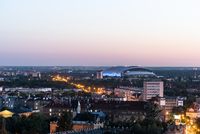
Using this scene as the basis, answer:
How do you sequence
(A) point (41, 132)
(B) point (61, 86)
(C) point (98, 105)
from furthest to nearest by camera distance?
(B) point (61, 86)
(C) point (98, 105)
(A) point (41, 132)

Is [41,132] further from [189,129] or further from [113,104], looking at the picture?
[113,104]

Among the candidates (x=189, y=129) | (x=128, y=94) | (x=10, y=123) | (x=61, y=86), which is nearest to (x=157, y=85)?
(x=128, y=94)

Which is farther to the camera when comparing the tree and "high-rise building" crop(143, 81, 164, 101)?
"high-rise building" crop(143, 81, 164, 101)

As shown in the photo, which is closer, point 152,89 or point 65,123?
point 65,123

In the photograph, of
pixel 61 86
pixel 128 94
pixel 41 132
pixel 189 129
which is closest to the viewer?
pixel 41 132

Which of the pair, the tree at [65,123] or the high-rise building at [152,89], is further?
the high-rise building at [152,89]

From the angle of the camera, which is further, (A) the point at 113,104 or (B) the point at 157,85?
(B) the point at 157,85

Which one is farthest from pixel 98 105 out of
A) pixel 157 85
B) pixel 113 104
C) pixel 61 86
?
pixel 61 86

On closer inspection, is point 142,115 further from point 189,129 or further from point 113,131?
point 113,131

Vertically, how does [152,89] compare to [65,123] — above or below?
below
